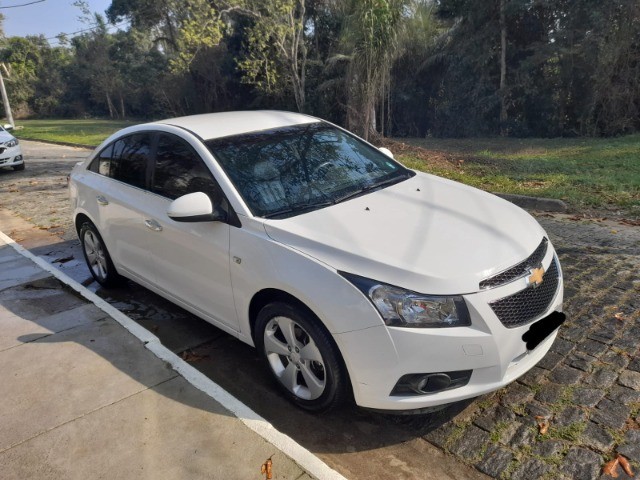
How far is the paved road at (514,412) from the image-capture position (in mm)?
2652

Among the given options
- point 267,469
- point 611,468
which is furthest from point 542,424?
point 267,469

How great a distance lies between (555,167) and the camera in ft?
32.3

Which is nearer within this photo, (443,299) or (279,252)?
(443,299)

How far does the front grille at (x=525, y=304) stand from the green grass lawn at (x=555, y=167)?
453cm

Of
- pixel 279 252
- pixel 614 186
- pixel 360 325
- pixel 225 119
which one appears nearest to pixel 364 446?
pixel 360 325

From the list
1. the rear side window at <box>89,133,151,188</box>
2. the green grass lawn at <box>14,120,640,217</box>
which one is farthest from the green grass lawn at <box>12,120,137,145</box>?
the rear side window at <box>89,133,151,188</box>

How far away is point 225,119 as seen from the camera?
426 cm

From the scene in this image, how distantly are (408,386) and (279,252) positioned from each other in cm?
102

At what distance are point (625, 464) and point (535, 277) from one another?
101cm

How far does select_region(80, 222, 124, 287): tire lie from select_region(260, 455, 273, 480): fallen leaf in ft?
9.94

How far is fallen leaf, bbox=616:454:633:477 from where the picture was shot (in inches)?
97.6

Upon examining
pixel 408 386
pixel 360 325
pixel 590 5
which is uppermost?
pixel 590 5

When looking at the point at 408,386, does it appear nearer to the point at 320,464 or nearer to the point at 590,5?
the point at 320,464

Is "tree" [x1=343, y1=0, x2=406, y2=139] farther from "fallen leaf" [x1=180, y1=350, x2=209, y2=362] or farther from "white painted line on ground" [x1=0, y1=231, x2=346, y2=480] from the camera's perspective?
"fallen leaf" [x1=180, y1=350, x2=209, y2=362]
